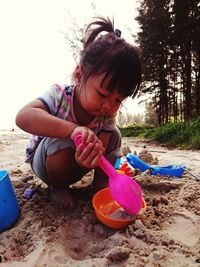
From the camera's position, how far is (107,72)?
4.35 feet

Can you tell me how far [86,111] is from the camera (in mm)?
1572

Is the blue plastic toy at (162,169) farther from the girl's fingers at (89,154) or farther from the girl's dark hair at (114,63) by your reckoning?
the girl's fingers at (89,154)

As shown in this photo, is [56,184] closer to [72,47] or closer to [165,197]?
[165,197]

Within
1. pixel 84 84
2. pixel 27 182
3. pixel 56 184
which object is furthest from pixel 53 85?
pixel 27 182

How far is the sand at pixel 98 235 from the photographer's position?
3.46 feet

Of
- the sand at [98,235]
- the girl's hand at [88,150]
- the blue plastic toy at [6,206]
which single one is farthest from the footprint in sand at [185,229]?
the blue plastic toy at [6,206]

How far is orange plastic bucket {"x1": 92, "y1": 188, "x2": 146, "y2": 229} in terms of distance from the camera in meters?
1.23

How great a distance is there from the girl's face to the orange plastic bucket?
40cm

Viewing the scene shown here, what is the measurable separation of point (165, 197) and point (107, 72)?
71 centimetres

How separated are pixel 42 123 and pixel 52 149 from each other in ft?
0.73

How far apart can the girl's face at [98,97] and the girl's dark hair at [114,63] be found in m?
0.02

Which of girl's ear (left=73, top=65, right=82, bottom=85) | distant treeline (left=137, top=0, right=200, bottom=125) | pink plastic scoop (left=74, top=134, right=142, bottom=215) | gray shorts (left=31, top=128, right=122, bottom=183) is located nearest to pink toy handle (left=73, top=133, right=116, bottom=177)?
pink plastic scoop (left=74, top=134, right=142, bottom=215)

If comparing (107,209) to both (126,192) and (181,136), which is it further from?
(181,136)

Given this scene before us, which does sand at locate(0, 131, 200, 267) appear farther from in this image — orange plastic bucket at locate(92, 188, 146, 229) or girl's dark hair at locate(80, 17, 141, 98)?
girl's dark hair at locate(80, 17, 141, 98)
